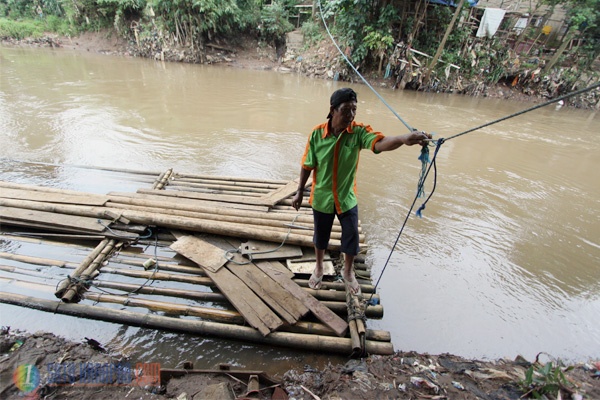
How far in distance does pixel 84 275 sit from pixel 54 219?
3.40ft

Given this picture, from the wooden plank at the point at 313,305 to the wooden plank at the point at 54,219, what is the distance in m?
1.93

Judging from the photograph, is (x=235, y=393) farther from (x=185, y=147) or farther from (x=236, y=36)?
(x=236, y=36)

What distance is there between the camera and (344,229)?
2398 millimetres

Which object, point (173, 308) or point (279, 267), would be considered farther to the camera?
point (279, 267)

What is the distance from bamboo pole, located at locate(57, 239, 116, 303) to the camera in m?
2.53

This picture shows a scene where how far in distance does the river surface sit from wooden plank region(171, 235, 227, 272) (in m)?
0.65

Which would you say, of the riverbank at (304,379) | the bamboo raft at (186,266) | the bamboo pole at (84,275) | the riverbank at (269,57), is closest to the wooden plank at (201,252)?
Answer: the bamboo raft at (186,266)

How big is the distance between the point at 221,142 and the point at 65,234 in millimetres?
3715

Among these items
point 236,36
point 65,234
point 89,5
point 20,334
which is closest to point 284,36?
point 236,36

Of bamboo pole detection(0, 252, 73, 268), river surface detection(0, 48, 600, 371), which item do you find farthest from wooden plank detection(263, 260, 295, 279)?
bamboo pole detection(0, 252, 73, 268)

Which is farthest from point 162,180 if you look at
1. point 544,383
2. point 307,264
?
point 544,383

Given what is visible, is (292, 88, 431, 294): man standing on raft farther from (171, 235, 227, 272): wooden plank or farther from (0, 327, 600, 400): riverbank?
(171, 235, 227, 272): wooden plank

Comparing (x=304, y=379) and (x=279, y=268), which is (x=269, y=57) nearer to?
(x=279, y=268)

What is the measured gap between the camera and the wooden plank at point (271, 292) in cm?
243
